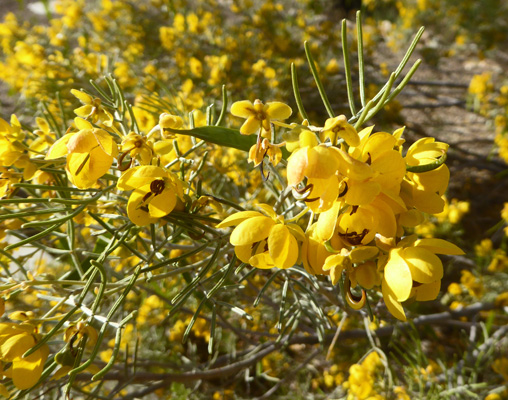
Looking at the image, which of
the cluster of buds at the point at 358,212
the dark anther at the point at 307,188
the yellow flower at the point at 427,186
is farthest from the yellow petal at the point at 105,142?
the yellow flower at the point at 427,186

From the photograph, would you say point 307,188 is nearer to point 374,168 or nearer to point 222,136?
point 374,168

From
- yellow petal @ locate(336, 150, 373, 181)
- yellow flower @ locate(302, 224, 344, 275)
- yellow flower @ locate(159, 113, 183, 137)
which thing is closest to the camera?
yellow petal @ locate(336, 150, 373, 181)

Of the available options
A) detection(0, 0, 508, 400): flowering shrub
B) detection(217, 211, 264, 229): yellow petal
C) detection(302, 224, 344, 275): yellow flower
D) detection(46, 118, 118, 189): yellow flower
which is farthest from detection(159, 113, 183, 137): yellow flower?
detection(302, 224, 344, 275): yellow flower

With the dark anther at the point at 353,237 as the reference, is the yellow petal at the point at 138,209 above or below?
above

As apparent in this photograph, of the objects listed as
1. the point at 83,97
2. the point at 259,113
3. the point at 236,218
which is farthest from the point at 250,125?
the point at 83,97

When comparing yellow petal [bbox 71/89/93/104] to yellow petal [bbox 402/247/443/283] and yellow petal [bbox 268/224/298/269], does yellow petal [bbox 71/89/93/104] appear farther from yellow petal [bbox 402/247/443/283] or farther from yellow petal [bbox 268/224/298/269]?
yellow petal [bbox 402/247/443/283]

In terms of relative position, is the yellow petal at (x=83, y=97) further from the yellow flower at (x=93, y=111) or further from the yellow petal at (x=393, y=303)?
the yellow petal at (x=393, y=303)
